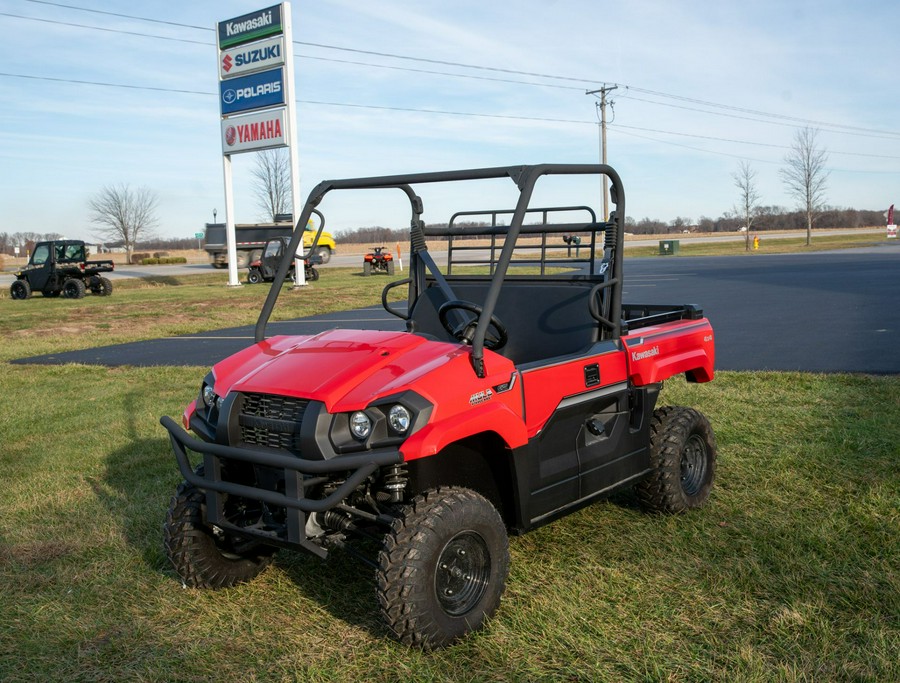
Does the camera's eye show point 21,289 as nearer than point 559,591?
No

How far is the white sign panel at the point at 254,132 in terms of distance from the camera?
2589 centimetres

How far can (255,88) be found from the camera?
26.3 meters

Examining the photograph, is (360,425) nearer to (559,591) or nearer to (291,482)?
(291,482)

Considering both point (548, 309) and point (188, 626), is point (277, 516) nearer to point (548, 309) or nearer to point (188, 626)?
point (188, 626)

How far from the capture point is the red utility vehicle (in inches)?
125

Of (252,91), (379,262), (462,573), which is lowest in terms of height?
(462,573)

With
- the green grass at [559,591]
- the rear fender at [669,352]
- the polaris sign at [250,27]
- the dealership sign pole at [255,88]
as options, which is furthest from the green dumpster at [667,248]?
the rear fender at [669,352]

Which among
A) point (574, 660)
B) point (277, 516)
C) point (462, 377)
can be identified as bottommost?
point (574, 660)

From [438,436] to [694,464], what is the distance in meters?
2.34

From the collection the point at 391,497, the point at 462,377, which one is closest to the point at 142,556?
the point at 391,497

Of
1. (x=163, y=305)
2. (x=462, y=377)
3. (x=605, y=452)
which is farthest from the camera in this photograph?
(x=163, y=305)

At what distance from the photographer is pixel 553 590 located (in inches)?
147

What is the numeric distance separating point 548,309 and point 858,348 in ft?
22.6

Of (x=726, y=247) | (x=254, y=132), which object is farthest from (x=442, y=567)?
(x=726, y=247)
